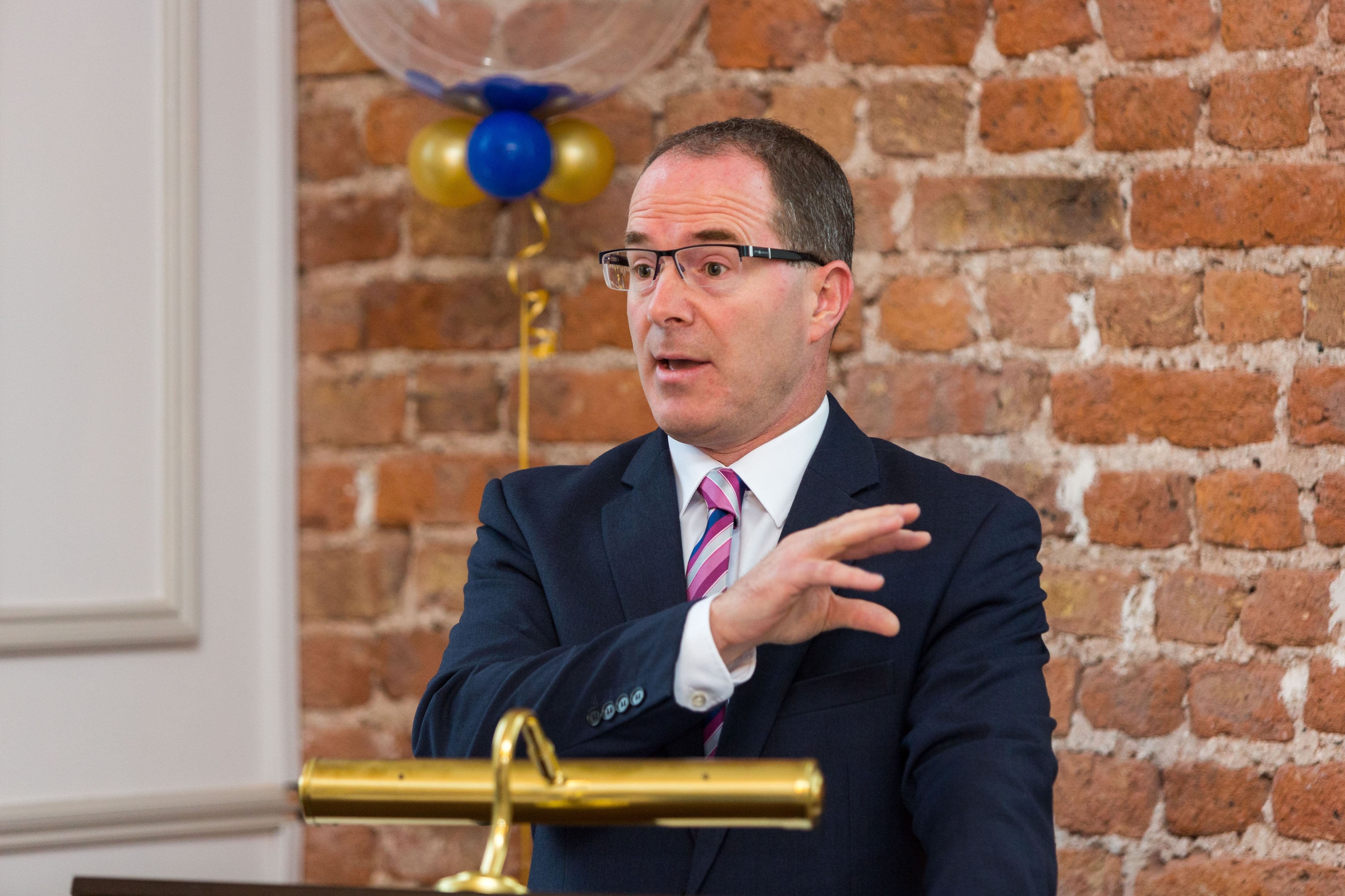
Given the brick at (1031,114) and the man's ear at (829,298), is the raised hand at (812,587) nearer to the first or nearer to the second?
the man's ear at (829,298)

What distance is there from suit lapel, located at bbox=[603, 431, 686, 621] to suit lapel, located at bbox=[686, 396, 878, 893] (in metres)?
0.13

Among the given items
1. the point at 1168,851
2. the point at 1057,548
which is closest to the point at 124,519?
the point at 1057,548

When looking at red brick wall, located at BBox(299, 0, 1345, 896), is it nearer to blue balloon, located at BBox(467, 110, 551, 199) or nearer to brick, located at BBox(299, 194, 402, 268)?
brick, located at BBox(299, 194, 402, 268)

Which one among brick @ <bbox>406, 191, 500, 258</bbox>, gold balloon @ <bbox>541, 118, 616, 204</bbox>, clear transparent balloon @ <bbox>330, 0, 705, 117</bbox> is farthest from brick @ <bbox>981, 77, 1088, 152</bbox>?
brick @ <bbox>406, 191, 500, 258</bbox>

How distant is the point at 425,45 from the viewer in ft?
5.47

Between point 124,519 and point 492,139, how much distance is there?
85cm

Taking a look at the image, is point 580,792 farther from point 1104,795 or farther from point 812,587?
point 1104,795

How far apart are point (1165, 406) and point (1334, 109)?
459mm

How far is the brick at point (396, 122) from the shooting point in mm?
2020

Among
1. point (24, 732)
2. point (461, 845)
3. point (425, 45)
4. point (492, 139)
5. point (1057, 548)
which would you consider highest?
point (425, 45)

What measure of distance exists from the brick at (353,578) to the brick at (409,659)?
6 centimetres

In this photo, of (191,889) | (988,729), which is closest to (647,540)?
(988,729)

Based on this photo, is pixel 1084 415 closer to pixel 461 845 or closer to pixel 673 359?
pixel 673 359

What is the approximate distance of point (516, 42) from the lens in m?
1.66
